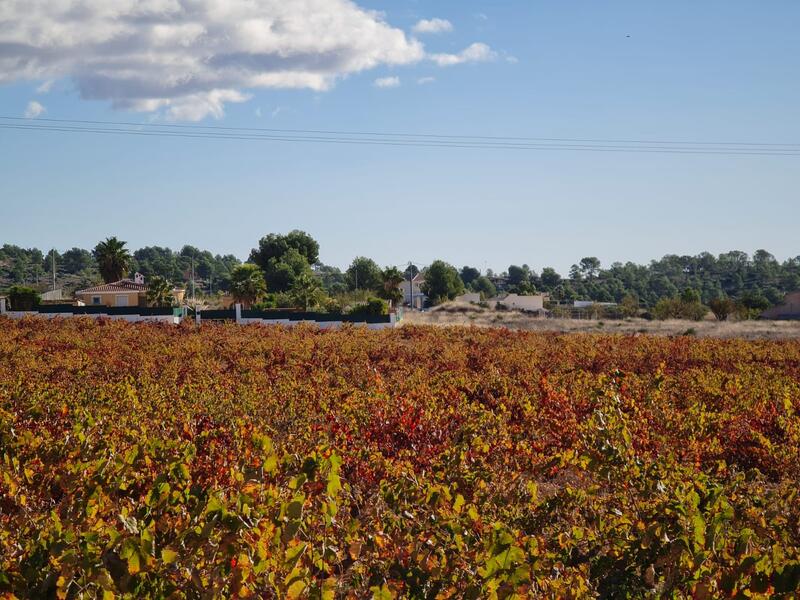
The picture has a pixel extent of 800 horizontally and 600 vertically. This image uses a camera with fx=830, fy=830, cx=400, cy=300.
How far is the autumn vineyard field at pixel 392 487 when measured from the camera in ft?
15.2

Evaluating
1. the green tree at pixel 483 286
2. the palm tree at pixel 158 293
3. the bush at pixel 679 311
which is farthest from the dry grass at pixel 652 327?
the green tree at pixel 483 286

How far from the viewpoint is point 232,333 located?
31.0m

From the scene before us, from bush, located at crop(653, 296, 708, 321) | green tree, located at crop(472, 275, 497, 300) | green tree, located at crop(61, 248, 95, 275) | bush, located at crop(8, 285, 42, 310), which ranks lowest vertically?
bush, located at crop(653, 296, 708, 321)

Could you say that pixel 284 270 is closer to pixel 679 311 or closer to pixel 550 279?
pixel 679 311

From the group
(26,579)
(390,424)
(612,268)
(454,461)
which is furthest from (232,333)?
(612,268)

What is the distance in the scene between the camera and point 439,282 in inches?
3693

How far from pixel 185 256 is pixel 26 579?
182138 mm

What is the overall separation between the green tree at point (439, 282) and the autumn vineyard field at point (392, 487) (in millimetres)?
75956

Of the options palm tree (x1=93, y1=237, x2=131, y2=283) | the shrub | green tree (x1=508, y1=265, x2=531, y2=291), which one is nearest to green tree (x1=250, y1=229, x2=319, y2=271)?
palm tree (x1=93, y1=237, x2=131, y2=283)

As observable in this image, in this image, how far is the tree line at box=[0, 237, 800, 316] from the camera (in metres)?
66.5

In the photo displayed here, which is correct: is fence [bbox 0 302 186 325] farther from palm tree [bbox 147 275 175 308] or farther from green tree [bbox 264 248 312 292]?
green tree [bbox 264 248 312 292]

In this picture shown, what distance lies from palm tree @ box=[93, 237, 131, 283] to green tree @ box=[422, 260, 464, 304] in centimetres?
3603

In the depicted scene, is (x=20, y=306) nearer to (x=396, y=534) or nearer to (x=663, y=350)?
(x=663, y=350)

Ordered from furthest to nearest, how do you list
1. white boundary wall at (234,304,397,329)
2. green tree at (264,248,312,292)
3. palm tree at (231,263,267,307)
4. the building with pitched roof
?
green tree at (264,248,312,292) → the building with pitched roof → palm tree at (231,263,267,307) → white boundary wall at (234,304,397,329)
